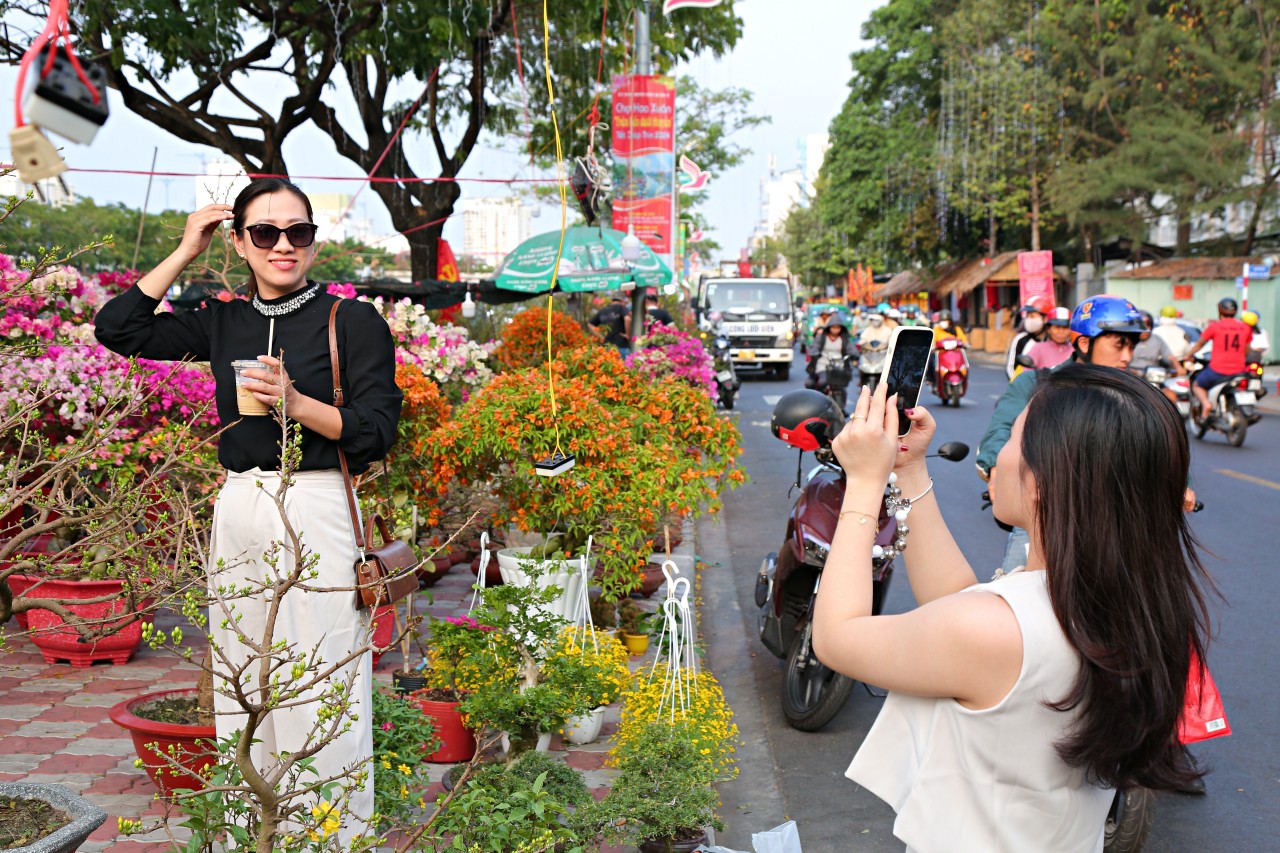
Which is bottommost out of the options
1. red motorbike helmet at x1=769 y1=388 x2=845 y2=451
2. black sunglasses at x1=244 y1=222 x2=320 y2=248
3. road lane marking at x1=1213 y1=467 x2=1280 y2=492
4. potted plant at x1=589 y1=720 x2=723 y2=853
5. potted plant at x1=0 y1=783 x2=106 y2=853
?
road lane marking at x1=1213 y1=467 x2=1280 y2=492

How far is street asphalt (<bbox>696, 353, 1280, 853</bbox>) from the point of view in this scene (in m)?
4.29

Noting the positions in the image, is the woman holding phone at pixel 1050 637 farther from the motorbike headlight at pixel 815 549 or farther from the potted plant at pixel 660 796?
the motorbike headlight at pixel 815 549

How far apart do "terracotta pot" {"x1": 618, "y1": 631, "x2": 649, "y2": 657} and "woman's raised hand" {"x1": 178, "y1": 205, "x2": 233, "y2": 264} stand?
3.61 metres

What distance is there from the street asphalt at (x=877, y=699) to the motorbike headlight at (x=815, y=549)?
829mm

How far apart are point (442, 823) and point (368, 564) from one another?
70 centimetres

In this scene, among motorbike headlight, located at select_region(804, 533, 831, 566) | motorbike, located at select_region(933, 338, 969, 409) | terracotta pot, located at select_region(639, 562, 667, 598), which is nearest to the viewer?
motorbike headlight, located at select_region(804, 533, 831, 566)

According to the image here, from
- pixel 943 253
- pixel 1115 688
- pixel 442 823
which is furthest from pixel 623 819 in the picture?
pixel 943 253

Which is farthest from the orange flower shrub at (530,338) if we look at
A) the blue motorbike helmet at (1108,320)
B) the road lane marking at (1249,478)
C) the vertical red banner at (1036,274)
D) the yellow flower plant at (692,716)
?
the vertical red banner at (1036,274)

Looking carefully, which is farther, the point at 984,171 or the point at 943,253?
the point at 943,253

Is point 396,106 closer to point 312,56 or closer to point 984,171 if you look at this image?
point 312,56

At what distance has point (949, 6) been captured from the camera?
4150cm

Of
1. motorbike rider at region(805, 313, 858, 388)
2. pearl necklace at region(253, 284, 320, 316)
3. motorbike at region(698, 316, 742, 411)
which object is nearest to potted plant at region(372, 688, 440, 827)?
pearl necklace at region(253, 284, 320, 316)

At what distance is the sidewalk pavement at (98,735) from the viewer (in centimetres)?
402

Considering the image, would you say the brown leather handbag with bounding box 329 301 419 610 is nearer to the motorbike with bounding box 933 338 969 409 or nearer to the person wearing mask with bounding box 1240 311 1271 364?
the person wearing mask with bounding box 1240 311 1271 364
